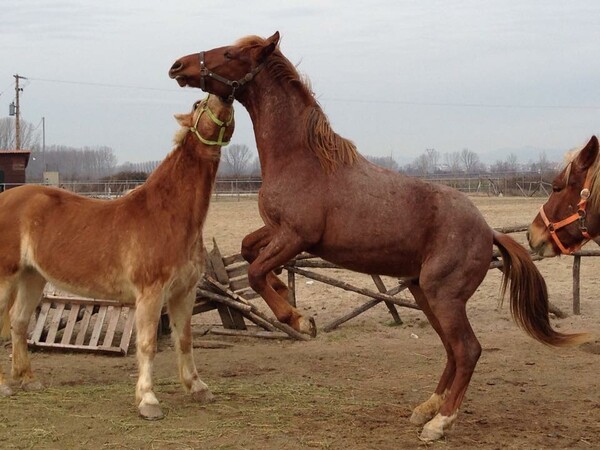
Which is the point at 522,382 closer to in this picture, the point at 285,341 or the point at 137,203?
the point at 285,341

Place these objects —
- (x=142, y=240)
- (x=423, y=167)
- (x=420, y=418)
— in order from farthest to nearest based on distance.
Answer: (x=423, y=167) < (x=142, y=240) < (x=420, y=418)

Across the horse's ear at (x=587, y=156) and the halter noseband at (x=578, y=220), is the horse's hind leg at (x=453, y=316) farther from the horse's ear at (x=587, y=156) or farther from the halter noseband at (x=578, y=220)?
the horse's ear at (x=587, y=156)

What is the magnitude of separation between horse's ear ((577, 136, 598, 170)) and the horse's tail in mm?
733

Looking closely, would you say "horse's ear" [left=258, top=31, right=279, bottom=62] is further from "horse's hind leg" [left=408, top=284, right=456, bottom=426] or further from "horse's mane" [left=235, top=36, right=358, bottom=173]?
"horse's hind leg" [left=408, top=284, right=456, bottom=426]

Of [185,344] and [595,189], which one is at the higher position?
[595,189]

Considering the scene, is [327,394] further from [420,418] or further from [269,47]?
[269,47]

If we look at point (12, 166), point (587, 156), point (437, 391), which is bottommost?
point (437, 391)

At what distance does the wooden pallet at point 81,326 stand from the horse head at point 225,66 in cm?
385

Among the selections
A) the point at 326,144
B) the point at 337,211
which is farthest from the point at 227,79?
the point at 337,211

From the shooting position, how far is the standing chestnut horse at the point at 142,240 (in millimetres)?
5543

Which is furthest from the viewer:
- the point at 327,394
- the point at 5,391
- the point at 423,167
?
the point at 423,167

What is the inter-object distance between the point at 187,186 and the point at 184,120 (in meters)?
0.53

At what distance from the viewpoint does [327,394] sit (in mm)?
6281

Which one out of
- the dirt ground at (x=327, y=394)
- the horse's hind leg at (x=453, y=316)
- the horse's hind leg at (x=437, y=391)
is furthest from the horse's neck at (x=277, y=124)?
the dirt ground at (x=327, y=394)
